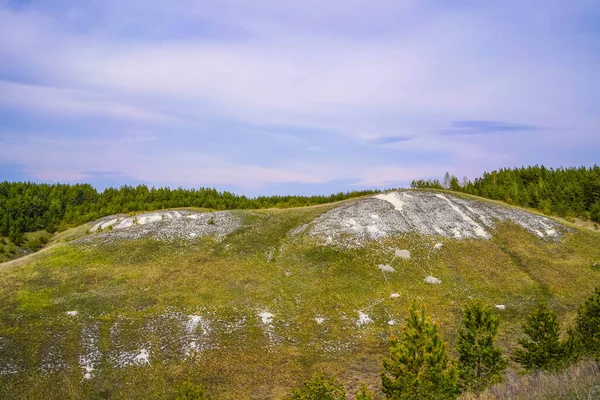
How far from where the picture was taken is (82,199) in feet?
483

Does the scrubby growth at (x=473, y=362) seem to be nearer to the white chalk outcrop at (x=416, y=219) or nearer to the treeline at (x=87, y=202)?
the white chalk outcrop at (x=416, y=219)

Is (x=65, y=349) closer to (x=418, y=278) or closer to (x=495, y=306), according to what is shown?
(x=418, y=278)

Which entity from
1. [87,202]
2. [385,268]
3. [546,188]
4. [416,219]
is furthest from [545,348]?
[87,202]

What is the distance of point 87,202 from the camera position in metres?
144

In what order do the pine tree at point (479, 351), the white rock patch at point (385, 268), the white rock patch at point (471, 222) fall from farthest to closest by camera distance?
the white rock patch at point (471, 222) < the white rock patch at point (385, 268) < the pine tree at point (479, 351)

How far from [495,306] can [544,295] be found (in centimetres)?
806

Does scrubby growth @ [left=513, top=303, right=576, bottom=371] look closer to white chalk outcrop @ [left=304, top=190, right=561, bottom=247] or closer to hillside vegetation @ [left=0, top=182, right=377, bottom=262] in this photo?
white chalk outcrop @ [left=304, top=190, right=561, bottom=247]

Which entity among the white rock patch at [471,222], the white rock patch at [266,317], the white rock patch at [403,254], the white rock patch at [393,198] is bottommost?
the white rock patch at [266,317]

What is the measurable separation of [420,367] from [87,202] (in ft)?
474

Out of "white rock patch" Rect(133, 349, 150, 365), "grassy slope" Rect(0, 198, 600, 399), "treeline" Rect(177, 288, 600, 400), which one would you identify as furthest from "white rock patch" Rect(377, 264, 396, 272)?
"white rock patch" Rect(133, 349, 150, 365)

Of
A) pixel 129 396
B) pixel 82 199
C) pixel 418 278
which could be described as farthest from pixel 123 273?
pixel 82 199

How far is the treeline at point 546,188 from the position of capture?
308ft

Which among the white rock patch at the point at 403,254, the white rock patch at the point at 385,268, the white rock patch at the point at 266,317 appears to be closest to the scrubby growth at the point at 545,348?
the white rock patch at the point at 266,317

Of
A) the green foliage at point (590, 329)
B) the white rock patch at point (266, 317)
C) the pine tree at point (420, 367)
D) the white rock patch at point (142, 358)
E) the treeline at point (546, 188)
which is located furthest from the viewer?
the treeline at point (546, 188)
